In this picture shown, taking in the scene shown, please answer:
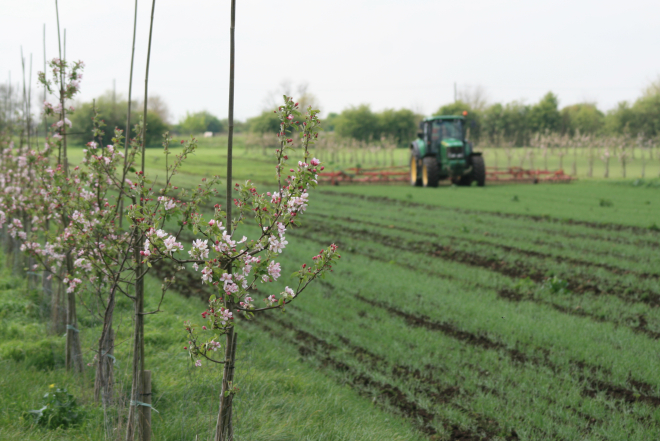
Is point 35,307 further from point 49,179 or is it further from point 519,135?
point 519,135

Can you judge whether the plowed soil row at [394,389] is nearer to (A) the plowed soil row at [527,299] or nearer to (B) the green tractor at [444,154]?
(A) the plowed soil row at [527,299]

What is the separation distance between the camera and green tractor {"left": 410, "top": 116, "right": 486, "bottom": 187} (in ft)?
71.7

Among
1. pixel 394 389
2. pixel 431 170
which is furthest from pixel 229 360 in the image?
pixel 431 170

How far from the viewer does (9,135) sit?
1035 cm

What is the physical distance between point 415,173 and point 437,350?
61.9ft

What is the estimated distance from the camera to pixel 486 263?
9.72 m

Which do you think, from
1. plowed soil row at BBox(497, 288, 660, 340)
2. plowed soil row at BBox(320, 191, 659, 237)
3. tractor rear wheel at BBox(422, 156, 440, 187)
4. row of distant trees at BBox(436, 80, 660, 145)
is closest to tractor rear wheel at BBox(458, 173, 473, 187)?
tractor rear wheel at BBox(422, 156, 440, 187)

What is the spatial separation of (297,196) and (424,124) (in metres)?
20.7

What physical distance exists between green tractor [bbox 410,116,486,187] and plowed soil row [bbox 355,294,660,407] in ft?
49.3

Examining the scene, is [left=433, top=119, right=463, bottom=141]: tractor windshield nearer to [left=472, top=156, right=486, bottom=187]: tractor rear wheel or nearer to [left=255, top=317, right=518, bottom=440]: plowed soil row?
[left=472, top=156, right=486, bottom=187]: tractor rear wheel

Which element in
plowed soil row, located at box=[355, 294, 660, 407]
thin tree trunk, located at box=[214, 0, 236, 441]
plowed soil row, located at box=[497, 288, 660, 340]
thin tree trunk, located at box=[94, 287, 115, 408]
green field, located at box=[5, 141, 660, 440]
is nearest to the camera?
thin tree trunk, located at box=[214, 0, 236, 441]

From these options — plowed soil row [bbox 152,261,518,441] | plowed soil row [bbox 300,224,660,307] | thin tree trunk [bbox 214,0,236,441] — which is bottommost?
plowed soil row [bbox 152,261,518,441]

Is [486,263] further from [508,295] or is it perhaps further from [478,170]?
[478,170]

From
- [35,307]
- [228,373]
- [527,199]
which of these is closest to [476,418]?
[228,373]
